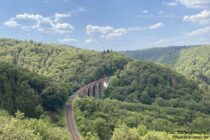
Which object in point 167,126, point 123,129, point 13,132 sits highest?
point 13,132

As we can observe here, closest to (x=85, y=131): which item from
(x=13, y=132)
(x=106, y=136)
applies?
(x=106, y=136)

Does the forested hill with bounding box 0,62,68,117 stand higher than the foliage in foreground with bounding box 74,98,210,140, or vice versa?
the forested hill with bounding box 0,62,68,117

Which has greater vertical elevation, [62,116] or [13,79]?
[13,79]

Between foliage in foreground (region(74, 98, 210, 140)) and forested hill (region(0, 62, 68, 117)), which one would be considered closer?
foliage in foreground (region(74, 98, 210, 140))

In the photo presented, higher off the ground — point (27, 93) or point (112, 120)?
point (27, 93)

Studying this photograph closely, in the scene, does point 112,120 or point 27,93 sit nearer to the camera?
point 27,93

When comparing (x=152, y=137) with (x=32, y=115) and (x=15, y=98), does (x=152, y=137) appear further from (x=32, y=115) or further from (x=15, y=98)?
(x=15, y=98)

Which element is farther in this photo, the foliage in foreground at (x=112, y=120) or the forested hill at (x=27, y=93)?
the forested hill at (x=27, y=93)

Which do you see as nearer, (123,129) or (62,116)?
(123,129)
